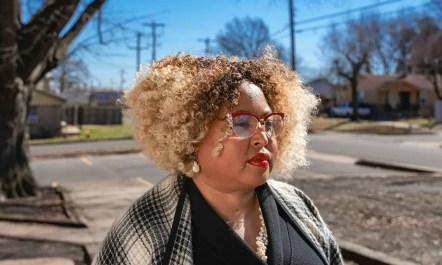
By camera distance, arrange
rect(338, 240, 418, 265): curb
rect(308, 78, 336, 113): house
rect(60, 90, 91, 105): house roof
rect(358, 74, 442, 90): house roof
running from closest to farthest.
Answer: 1. rect(338, 240, 418, 265): curb
2. rect(358, 74, 442, 90): house roof
3. rect(308, 78, 336, 113): house
4. rect(60, 90, 91, 105): house roof

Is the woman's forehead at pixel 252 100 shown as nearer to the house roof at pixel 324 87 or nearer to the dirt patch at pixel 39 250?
the dirt patch at pixel 39 250

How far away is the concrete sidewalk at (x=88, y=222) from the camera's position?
6796 millimetres

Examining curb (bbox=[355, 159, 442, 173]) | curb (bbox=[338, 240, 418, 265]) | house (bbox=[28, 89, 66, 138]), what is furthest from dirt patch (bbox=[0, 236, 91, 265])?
house (bbox=[28, 89, 66, 138])

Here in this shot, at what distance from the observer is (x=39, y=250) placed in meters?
6.63

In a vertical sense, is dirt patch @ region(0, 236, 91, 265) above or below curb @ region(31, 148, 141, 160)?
below

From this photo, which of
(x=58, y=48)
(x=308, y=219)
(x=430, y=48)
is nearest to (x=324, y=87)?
(x=430, y=48)

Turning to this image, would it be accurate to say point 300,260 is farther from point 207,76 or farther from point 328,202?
point 328,202

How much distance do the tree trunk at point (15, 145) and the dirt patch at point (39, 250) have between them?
144 inches

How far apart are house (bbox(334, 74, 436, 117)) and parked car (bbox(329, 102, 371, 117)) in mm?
3109

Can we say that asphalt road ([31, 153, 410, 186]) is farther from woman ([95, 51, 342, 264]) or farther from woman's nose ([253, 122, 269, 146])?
woman's nose ([253, 122, 269, 146])

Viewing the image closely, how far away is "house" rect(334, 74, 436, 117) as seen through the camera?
59125mm

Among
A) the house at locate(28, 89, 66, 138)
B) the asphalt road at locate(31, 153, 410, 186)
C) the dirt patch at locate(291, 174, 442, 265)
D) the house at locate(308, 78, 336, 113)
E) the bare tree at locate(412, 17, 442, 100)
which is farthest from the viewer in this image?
the house at locate(308, 78, 336, 113)

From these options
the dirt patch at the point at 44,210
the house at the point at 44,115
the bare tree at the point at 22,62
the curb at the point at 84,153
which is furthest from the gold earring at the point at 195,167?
the house at the point at 44,115

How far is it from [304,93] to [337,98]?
6900 centimetres
